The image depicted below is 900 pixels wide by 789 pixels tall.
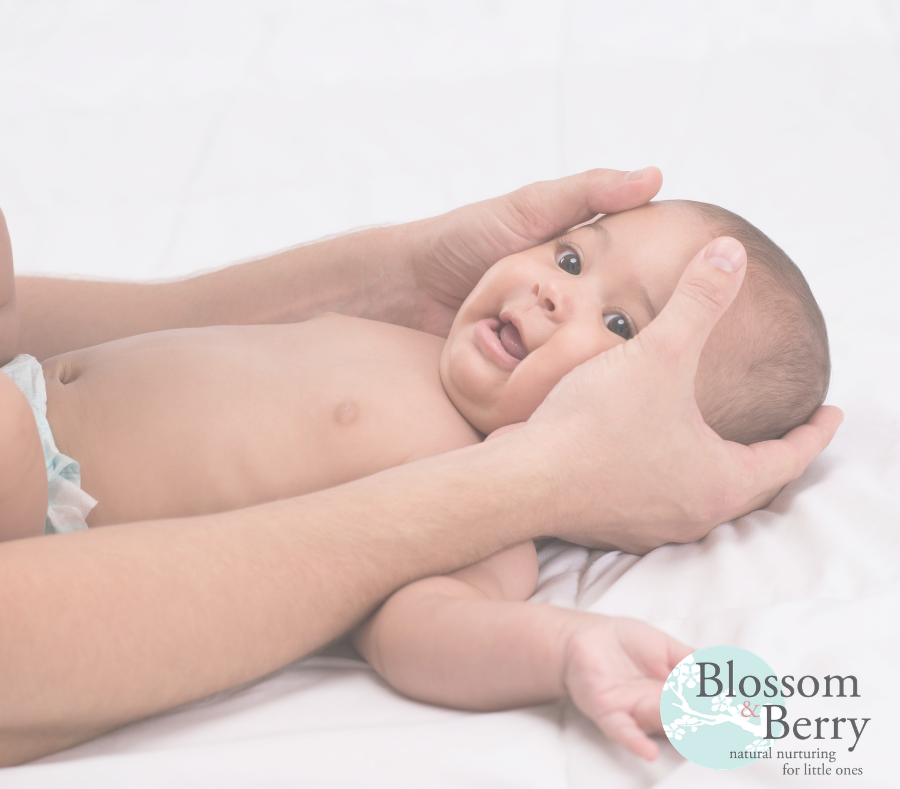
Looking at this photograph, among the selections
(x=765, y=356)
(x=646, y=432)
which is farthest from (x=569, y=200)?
(x=646, y=432)

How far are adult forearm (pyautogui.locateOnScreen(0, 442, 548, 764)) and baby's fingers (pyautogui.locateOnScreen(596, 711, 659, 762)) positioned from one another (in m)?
0.33

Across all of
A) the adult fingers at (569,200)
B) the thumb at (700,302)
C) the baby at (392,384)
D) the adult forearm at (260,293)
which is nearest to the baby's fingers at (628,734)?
the baby at (392,384)

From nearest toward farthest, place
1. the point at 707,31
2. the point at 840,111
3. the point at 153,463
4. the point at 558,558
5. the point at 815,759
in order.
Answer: the point at 815,759
the point at 153,463
the point at 558,558
the point at 840,111
the point at 707,31

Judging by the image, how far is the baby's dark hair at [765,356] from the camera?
1400 millimetres

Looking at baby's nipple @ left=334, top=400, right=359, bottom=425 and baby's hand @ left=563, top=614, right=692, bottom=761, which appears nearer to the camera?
baby's hand @ left=563, top=614, right=692, bottom=761

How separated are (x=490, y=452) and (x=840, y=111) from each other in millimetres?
2334

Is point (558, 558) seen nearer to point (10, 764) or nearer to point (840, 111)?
point (10, 764)

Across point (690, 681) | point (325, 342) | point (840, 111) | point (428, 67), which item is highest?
point (428, 67)

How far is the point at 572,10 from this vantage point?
3.30 meters

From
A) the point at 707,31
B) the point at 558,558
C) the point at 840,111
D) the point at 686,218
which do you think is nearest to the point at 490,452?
the point at 558,558

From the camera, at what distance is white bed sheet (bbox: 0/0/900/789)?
1.10 meters

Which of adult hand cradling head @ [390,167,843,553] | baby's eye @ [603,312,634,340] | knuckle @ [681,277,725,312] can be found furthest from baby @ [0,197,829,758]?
knuckle @ [681,277,725,312]

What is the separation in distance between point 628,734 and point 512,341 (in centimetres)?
78

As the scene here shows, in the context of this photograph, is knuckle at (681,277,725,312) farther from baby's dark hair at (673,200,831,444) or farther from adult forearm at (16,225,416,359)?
adult forearm at (16,225,416,359)
